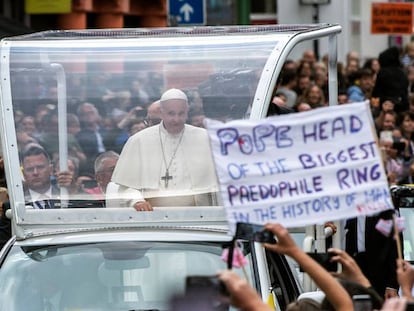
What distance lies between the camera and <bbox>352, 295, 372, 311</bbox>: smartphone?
21.6ft

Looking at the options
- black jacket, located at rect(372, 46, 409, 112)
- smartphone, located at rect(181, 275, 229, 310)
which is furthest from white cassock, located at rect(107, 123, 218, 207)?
black jacket, located at rect(372, 46, 409, 112)

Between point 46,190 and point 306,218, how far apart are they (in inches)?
142

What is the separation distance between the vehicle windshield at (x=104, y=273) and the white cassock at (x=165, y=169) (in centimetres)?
84

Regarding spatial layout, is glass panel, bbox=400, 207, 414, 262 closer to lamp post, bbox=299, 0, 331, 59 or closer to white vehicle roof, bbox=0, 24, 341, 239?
white vehicle roof, bbox=0, 24, 341, 239

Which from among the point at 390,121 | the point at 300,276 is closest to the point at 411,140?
the point at 390,121

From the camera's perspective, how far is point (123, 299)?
823 cm

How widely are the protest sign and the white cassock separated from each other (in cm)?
290

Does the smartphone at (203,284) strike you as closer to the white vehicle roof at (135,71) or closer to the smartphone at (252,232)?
the smartphone at (252,232)

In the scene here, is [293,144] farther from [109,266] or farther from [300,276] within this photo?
[300,276]

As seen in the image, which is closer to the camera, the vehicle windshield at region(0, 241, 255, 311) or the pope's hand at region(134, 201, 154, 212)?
the vehicle windshield at region(0, 241, 255, 311)

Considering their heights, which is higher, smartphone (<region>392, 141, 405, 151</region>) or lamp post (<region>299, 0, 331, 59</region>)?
lamp post (<region>299, 0, 331, 59</region>)

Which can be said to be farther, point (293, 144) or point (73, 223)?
point (73, 223)

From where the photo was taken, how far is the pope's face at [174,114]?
9.65 metres

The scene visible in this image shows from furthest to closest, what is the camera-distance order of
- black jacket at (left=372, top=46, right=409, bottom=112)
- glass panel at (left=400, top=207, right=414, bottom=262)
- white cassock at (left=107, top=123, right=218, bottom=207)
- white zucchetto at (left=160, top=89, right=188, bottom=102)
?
black jacket at (left=372, top=46, right=409, bottom=112) < glass panel at (left=400, top=207, right=414, bottom=262) < white zucchetto at (left=160, top=89, right=188, bottom=102) < white cassock at (left=107, top=123, right=218, bottom=207)
